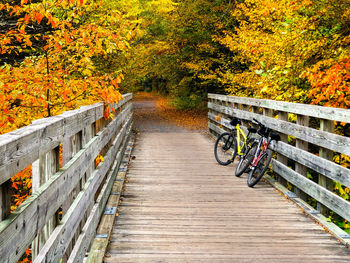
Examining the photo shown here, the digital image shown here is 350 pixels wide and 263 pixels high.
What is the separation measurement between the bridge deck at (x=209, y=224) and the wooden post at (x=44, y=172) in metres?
1.22

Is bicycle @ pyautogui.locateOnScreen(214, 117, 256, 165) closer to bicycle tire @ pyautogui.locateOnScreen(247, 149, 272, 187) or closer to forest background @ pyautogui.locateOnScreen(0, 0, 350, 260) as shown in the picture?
bicycle tire @ pyautogui.locateOnScreen(247, 149, 272, 187)

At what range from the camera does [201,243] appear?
4219 millimetres

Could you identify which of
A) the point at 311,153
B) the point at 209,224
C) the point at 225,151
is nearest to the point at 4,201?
the point at 209,224

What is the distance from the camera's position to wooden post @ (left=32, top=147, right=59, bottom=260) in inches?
95.4

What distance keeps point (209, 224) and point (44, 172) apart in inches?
111

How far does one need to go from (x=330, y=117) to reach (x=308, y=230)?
145 centimetres

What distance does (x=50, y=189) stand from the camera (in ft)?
7.78

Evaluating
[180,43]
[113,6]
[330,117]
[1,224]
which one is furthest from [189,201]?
[180,43]

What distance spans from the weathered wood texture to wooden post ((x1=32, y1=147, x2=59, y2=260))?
1.20m

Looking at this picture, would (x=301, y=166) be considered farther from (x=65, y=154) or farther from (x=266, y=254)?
(x=65, y=154)

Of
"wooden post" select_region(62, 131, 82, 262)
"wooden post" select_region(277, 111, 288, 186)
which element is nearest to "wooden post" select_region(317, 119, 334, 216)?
"wooden post" select_region(277, 111, 288, 186)

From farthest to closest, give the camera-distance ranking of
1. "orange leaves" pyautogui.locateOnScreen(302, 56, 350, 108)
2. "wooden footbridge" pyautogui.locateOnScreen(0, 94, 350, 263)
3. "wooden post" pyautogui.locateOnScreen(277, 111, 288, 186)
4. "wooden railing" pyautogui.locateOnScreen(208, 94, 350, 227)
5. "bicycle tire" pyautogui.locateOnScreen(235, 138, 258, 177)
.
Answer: "bicycle tire" pyautogui.locateOnScreen(235, 138, 258, 177), "orange leaves" pyautogui.locateOnScreen(302, 56, 350, 108), "wooden post" pyautogui.locateOnScreen(277, 111, 288, 186), "wooden railing" pyautogui.locateOnScreen(208, 94, 350, 227), "wooden footbridge" pyautogui.locateOnScreen(0, 94, 350, 263)

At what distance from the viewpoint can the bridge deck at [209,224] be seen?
3.94 metres

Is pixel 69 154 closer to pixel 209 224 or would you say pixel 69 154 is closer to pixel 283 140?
pixel 209 224
